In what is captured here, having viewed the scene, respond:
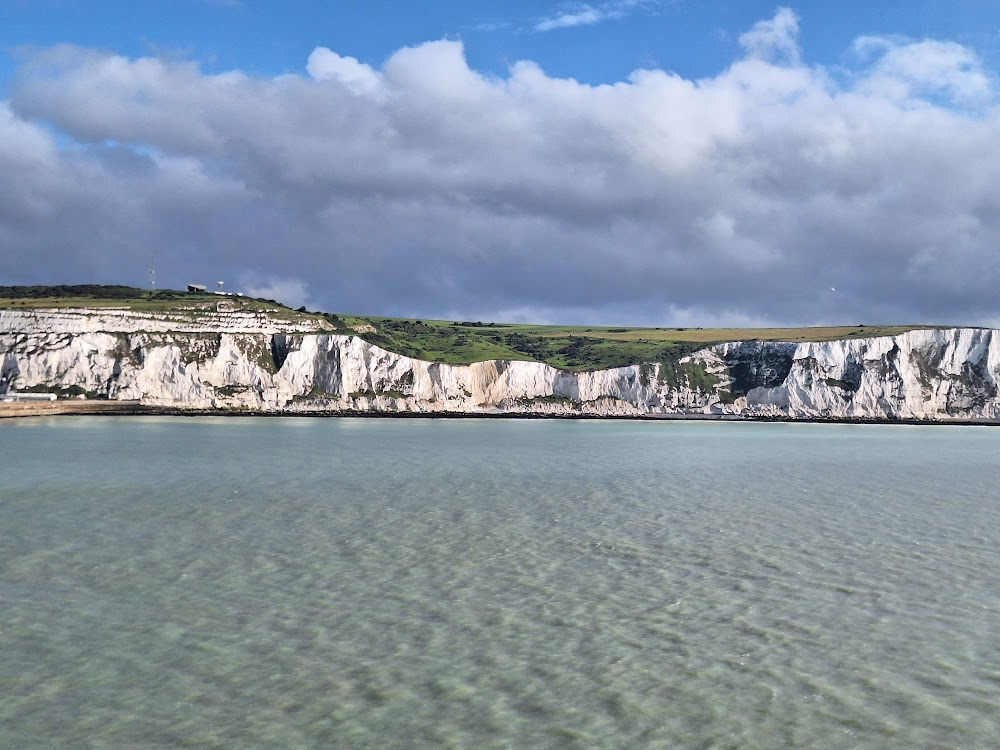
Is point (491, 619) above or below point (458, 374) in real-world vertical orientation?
below

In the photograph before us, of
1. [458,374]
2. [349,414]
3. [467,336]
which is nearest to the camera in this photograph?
[349,414]

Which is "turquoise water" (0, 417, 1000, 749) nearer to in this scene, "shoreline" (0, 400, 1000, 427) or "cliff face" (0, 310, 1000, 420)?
"shoreline" (0, 400, 1000, 427)

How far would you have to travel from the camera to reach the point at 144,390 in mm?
117750

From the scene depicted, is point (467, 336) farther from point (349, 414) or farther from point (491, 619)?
point (491, 619)

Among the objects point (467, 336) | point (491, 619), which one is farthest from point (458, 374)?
point (491, 619)

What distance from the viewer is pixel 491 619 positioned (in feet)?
48.5

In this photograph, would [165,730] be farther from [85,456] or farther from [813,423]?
[813,423]

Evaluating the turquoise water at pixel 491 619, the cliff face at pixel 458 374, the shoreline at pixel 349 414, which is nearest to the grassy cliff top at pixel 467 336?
the cliff face at pixel 458 374

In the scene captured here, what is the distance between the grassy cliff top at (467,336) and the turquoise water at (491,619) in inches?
4436

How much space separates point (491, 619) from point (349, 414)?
108 metres

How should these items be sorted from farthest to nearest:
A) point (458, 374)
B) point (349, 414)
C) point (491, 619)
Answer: point (458, 374)
point (349, 414)
point (491, 619)

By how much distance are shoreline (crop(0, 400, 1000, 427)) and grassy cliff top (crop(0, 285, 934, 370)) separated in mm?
18917

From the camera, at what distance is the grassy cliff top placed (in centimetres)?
13650

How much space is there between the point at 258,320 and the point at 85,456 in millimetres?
91596
